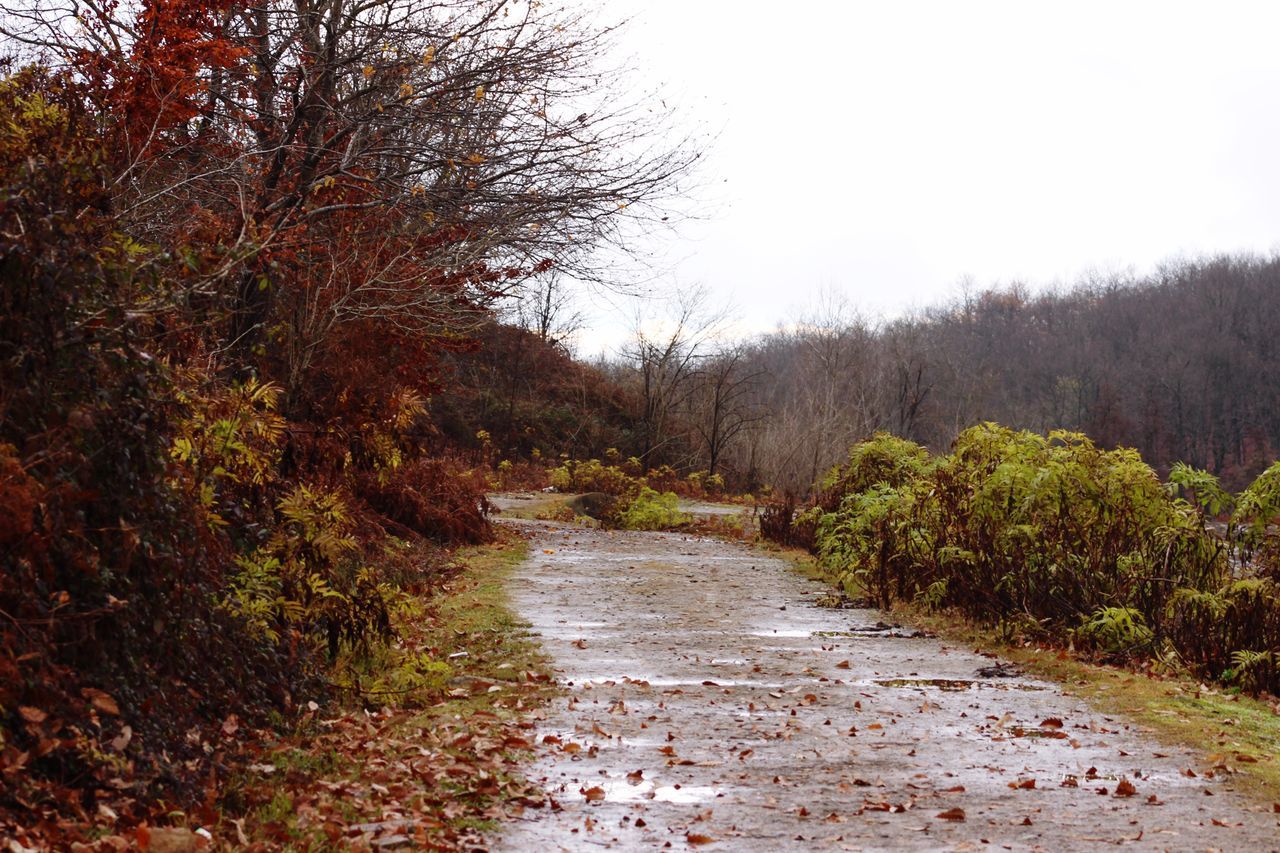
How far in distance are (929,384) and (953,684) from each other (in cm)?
6222

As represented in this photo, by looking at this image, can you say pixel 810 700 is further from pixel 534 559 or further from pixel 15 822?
pixel 534 559

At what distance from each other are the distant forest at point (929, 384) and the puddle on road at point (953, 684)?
24717mm

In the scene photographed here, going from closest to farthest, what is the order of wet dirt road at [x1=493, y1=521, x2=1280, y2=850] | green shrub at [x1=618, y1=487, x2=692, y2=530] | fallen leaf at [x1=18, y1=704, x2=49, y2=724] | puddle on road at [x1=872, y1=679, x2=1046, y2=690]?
fallen leaf at [x1=18, y1=704, x2=49, y2=724], wet dirt road at [x1=493, y1=521, x2=1280, y2=850], puddle on road at [x1=872, y1=679, x2=1046, y2=690], green shrub at [x1=618, y1=487, x2=692, y2=530]

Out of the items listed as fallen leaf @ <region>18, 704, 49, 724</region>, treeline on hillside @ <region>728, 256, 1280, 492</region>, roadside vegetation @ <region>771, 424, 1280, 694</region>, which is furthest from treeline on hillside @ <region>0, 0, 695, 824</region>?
treeline on hillside @ <region>728, 256, 1280, 492</region>

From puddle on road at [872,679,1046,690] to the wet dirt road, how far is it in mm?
32

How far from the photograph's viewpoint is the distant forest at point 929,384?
42.1 meters

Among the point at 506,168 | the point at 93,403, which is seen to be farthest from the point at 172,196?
the point at 93,403

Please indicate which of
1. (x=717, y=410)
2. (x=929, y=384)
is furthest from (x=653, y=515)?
(x=929, y=384)

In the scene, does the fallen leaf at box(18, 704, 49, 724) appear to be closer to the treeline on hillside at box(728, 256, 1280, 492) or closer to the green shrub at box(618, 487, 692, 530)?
the green shrub at box(618, 487, 692, 530)

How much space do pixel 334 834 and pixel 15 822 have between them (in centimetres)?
115

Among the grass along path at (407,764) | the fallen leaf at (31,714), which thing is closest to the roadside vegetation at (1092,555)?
the grass along path at (407,764)

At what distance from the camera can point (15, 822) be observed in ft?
13.6

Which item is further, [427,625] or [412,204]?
[412,204]

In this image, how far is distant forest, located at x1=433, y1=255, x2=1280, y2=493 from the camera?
42.1 m
